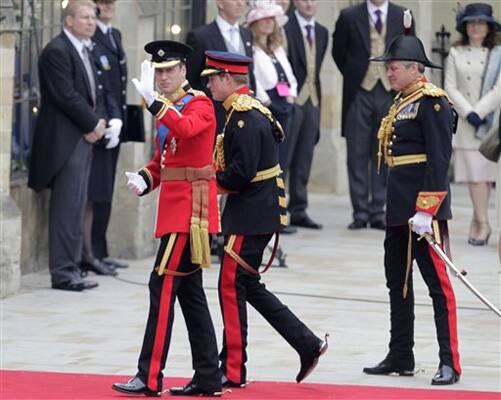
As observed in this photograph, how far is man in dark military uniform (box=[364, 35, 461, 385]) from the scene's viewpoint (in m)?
9.45

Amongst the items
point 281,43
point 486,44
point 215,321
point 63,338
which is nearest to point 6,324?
point 63,338

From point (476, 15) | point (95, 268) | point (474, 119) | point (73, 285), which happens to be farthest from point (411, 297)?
point (474, 119)

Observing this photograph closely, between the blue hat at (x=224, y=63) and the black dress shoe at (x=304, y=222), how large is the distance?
7.05 meters

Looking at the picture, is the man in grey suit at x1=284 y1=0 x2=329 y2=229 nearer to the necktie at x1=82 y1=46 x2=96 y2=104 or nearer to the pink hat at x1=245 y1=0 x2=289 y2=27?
the pink hat at x1=245 y1=0 x2=289 y2=27

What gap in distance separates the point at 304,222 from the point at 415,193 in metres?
6.79

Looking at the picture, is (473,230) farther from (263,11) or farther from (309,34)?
(263,11)

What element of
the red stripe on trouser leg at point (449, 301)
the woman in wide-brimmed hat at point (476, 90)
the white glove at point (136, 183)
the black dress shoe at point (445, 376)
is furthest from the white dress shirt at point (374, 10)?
the white glove at point (136, 183)

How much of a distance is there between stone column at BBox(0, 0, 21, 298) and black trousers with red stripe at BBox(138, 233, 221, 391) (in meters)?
3.24

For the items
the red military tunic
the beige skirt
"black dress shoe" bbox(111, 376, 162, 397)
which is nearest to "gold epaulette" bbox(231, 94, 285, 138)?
the red military tunic

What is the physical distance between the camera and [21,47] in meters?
13.1

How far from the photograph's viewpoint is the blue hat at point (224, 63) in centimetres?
924

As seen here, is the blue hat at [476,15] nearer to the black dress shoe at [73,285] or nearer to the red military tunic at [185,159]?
the black dress shoe at [73,285]

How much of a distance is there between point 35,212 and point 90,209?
18.8 inches

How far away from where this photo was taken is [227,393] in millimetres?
9227
